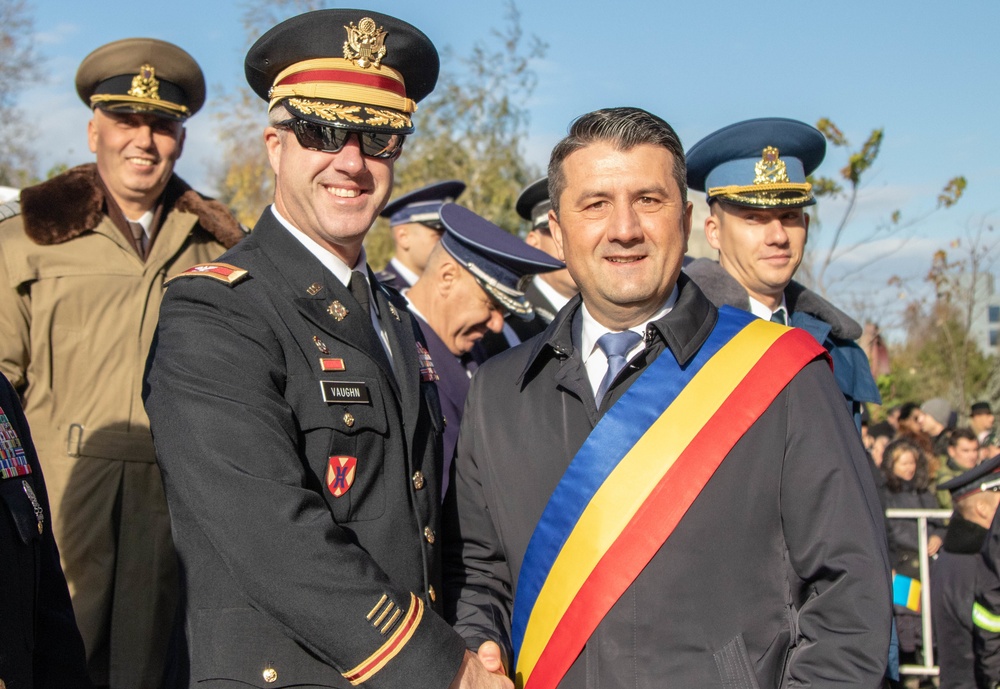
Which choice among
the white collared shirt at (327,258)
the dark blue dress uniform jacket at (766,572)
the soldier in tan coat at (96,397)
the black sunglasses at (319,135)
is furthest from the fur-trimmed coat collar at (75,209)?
the dark blue dress uniform jacket at (766,572)

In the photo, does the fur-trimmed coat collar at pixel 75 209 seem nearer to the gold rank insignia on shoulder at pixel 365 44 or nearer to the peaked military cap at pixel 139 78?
the peaked military cap at pixel 139 78

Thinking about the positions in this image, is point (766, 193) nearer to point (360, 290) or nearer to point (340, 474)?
point (360, 290)

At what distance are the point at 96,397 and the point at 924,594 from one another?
5.27 metres

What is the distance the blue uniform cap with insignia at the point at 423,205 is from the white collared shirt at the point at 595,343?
4217 millimetres

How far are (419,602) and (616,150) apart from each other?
1.15 m

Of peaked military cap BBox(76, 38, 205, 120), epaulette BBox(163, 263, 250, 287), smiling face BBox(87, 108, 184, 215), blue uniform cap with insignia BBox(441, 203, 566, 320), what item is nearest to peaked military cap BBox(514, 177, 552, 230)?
blue uniform cap with insignia BBox(441, 203, 566, 320)

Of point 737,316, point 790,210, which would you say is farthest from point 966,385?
point 737,316

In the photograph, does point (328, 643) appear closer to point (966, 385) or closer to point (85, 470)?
point (85, 470)

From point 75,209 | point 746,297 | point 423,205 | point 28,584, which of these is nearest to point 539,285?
point 423,205

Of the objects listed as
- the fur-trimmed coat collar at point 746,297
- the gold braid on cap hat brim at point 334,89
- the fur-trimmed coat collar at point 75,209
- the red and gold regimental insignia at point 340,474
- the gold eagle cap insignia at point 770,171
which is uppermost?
the gold braid on cap hat brim at point 334,89

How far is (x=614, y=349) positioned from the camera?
2.59 m

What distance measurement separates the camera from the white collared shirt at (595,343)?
2617mm

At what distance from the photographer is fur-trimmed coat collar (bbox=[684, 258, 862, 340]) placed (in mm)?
3805

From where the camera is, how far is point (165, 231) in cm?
399
